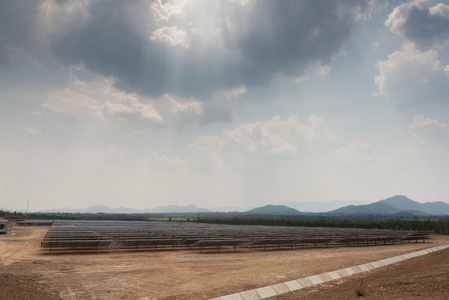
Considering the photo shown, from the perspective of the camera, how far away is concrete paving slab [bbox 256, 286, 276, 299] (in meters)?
13.7

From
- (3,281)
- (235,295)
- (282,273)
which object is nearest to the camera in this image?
(3,281)

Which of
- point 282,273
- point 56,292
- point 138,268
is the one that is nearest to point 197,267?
point 138,268

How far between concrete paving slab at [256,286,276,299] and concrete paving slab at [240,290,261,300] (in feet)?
0.70

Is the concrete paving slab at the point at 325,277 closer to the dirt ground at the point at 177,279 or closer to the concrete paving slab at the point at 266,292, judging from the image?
the dirt ground at the point at 177,279

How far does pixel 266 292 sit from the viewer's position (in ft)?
46.0

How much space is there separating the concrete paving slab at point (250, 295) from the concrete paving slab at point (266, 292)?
21 cm

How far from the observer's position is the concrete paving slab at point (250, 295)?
13235 millimetres

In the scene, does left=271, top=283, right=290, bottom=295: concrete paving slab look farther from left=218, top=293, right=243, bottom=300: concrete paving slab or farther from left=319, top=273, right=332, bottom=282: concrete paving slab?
left=319, top=273, right=332, bottom=282: concrete paving slab

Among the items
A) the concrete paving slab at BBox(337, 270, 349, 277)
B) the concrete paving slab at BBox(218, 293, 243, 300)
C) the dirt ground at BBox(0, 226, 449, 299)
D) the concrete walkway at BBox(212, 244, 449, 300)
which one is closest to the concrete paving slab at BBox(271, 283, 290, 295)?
the concrete walkway at BBox(212, 244, 449, 300)

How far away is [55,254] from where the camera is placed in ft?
88.1

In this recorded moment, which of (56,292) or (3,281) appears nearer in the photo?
(3,281)

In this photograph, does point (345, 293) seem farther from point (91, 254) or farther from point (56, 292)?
point (91, 254)

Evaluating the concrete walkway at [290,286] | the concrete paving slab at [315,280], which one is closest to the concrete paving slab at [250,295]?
the concrete walkway at [290,286]

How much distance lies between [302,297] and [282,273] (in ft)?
20.7
